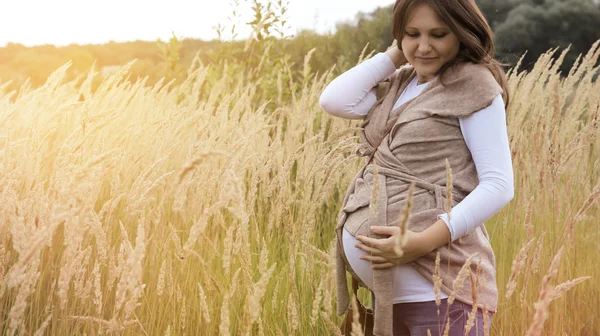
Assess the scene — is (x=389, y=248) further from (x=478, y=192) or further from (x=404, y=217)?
(x=404, y=217)

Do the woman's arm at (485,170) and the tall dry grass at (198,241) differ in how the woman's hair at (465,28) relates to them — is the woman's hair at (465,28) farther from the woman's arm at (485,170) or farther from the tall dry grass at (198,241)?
the tall dry grass at (198,241)

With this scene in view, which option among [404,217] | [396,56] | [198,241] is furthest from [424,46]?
[198,241]

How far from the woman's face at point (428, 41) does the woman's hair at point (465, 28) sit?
0.05 feet

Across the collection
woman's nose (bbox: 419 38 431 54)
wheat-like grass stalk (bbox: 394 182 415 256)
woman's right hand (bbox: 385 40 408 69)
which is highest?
woman's right hand (bbox: 385 40 408 69)

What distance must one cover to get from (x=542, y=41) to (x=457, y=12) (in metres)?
11.4

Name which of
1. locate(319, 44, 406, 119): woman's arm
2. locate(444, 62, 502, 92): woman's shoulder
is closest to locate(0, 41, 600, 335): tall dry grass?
locate(319, 44, 406, 119): woman's arm

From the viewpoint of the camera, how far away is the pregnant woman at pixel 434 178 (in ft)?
4.99

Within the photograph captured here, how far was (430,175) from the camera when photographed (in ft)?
5.23

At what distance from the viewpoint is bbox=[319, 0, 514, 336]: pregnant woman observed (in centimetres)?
152

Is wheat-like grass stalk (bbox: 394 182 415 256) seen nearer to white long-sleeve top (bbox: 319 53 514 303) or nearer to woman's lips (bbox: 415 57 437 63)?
white long-sleeve top (bbox: 319 53 514 303)

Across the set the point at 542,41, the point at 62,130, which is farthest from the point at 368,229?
the point at 542,41

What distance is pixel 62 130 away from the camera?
3285 mm

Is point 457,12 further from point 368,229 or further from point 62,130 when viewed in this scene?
point 62,130

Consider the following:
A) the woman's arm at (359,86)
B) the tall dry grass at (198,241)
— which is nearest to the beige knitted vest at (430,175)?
the tall dry grass at (198,241)
